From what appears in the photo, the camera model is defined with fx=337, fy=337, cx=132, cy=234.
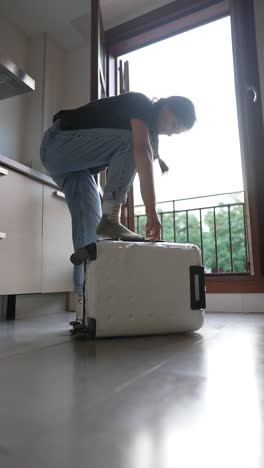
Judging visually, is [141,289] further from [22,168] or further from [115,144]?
[22,168]

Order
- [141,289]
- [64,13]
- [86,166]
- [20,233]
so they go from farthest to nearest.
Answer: [64,13], [20,233], [86,166], [141,289]

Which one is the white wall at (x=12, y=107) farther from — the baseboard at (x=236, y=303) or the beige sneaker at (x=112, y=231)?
the baseboard at (x=236, y=303)

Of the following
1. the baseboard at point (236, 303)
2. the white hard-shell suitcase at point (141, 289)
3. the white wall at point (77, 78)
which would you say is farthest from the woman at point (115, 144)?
the white wall at point (77, 78)

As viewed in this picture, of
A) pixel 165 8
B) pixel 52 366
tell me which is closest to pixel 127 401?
pixel 52 366

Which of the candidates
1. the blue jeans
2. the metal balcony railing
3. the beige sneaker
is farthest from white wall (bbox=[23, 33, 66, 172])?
the metal balcony railing

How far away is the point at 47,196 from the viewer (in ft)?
6.60

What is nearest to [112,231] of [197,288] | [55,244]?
[197,288]

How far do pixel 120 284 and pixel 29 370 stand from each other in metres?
0.46

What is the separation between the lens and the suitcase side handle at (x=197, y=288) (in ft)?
3.99

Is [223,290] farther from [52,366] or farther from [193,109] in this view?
[52,366]

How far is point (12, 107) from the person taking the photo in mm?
2600

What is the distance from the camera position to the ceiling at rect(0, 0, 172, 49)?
260 cm

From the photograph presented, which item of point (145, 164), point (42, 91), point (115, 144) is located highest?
point (42, 91)

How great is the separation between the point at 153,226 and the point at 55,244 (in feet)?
3.23
